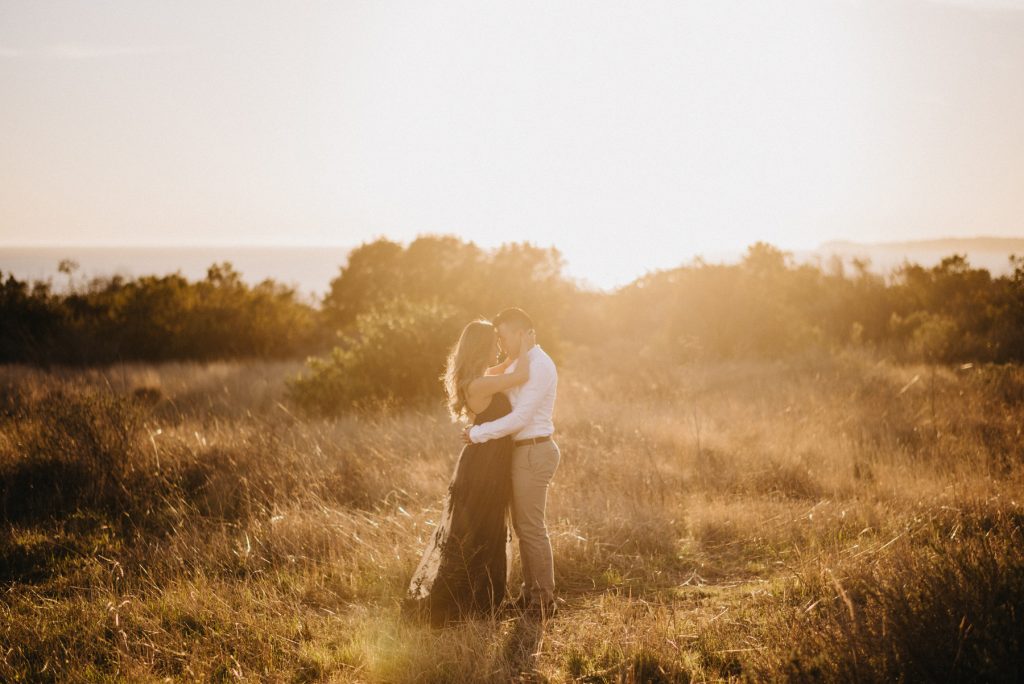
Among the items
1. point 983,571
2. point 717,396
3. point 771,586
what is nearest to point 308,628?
point 771,586

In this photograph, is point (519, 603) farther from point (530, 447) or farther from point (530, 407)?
point (530, 407)

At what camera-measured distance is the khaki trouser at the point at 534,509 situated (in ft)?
16.0

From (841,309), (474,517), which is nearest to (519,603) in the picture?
(474,517)

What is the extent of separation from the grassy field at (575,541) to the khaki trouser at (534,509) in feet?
1.06

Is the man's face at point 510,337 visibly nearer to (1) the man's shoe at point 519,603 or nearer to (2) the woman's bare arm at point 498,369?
(2) the woman's bare arm at point 498,369

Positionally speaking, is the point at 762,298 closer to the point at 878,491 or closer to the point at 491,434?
the point at 878,491

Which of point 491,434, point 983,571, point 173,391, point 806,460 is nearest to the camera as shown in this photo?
point 983,571

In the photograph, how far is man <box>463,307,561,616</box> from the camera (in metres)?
4.73

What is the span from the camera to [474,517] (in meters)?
4.81

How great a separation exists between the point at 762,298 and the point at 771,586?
14556mm

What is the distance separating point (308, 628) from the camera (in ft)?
16.0

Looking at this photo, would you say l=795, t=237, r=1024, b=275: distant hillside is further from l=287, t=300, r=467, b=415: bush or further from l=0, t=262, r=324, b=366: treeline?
l=0, t=262, r=324, b=366: treeline

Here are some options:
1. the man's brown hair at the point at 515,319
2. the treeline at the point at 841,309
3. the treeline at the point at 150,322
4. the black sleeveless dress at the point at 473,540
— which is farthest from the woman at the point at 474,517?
the treeline at the point at 150,322

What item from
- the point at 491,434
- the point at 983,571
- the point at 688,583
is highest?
the point at 491,434
